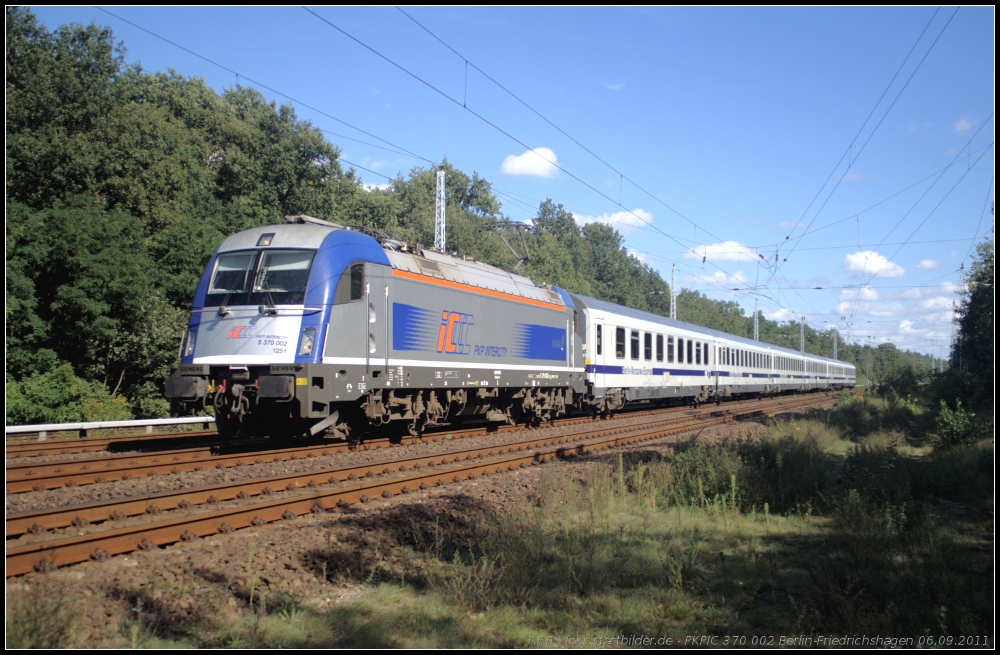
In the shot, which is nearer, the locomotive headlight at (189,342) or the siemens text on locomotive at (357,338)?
the siemens text on locomotive at (357,338)

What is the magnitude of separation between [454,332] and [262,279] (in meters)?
4.91

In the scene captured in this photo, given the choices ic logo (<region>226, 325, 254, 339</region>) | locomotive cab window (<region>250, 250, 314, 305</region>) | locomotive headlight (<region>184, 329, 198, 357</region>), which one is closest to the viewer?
ic logo (<region>226, 325, 254, 339</region>)

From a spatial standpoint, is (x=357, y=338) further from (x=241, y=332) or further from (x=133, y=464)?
(x=133, y=464)

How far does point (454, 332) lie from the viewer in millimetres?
15531

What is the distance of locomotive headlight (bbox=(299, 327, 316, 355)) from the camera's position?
37.6 feet

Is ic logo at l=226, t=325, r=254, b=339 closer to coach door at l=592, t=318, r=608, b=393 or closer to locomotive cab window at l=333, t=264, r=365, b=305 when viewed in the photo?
locomotive cab window at l=333, t=264, r=365, b=305

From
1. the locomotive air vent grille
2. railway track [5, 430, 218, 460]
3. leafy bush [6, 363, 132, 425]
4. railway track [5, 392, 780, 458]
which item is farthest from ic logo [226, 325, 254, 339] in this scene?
leafy bush [6, 363, 132, 425]

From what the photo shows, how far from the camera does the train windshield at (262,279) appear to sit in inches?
462

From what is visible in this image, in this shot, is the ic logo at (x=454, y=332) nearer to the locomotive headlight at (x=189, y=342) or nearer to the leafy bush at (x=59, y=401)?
the locomotive headlight at (x=189, y=342)

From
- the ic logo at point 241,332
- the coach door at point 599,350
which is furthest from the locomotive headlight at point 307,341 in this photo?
the coach door at point 599,350

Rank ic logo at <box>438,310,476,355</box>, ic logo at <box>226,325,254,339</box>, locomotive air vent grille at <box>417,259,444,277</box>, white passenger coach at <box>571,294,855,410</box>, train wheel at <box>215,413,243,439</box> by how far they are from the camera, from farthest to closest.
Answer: white passenger coach at <box>571,294,855,410</box> → ic logo at <box>438,310,476,355</box> → locomotive air vent grille at <box>417,259,444,277</box> → train wheel at <box>215,413,243,439</box> → ic logo at <box>226,325,254,339</box>

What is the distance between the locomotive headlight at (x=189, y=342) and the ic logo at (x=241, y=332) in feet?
2.64

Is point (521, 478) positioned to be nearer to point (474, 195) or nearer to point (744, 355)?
point (744, 355)

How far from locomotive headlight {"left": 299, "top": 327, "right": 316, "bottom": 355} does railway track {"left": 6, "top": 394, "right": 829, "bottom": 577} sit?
2084 millimetres
